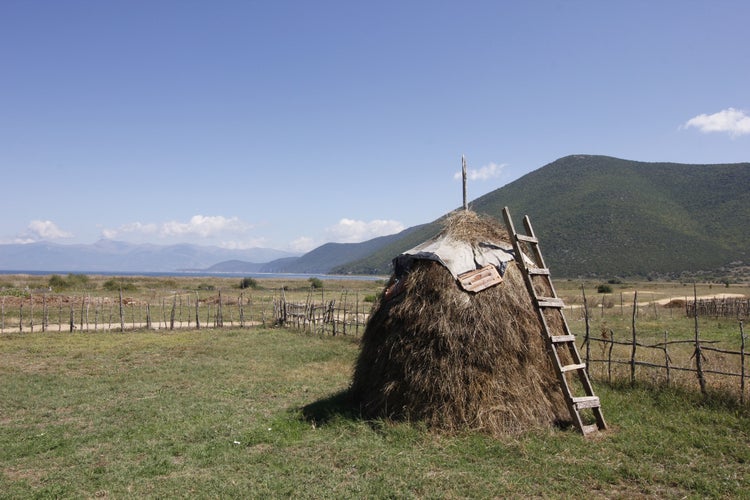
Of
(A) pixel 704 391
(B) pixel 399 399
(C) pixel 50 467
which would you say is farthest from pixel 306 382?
(A) pixel 704 391

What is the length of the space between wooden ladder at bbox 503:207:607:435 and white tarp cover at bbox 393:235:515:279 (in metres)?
0.39

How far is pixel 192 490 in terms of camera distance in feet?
19.1

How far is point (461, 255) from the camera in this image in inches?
332

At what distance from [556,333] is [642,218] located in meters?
71.7

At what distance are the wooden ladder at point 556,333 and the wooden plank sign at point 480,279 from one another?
1.51 ft

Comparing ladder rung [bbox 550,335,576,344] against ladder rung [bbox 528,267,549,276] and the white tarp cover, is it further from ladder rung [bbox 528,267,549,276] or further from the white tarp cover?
the white tarp cover

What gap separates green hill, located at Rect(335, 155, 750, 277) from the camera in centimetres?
6300

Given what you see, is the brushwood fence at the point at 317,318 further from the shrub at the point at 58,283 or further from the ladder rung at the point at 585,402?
the shrub at the point at 58,283

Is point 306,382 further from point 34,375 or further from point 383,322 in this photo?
point 34,375

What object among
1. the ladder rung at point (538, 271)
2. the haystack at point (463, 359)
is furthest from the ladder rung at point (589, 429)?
the ladder rung at point (538, 271)

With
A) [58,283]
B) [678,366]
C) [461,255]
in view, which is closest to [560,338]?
[461,255]

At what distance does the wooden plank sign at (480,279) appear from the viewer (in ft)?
26.3

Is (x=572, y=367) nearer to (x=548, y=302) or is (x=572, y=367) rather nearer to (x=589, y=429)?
(x=589, y=429)

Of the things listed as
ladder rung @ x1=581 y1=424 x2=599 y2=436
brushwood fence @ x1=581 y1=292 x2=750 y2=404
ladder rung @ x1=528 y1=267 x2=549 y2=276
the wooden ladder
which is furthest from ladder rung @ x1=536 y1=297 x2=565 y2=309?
brushwood fence @ x1=581 y1=292 x2=750 y2=404
